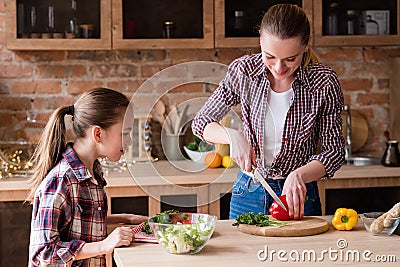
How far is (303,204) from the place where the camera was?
8.25ft

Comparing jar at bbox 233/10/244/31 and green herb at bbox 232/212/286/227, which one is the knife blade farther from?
jar at bbox 233/10/244/31

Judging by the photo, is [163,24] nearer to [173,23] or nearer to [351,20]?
[173,23]

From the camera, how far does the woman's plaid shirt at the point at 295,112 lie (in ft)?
8.83

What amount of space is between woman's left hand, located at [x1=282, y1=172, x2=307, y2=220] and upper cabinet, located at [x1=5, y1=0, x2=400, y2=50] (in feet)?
6.08

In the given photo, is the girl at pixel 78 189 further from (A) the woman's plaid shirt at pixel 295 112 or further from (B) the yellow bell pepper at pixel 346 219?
(B) the yellow bell pepper at pixel 346 219

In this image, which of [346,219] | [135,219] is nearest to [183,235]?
[135,219]

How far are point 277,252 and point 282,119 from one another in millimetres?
714

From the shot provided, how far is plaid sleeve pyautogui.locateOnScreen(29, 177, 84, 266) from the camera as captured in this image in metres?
2.26

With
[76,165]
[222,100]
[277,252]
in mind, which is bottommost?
[277,252]

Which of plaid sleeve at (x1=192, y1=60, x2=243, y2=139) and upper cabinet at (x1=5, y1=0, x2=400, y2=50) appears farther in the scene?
upper cabinet at (x1=5, y1=0, x2=400, y2=50)

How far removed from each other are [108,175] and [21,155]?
1.72 ft

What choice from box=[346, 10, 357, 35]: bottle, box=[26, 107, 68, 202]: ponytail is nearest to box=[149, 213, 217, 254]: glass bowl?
box=[26, 107, 68, 202]: ponytail

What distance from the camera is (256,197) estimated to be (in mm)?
2736

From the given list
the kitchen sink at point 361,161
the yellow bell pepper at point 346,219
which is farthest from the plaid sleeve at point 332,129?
the kitchen sink at point 361,161
